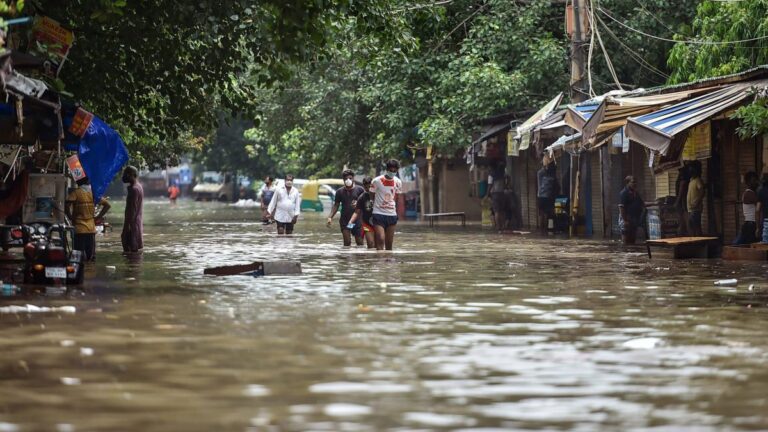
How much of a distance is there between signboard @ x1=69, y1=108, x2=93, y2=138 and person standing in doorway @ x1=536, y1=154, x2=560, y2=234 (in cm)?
1836

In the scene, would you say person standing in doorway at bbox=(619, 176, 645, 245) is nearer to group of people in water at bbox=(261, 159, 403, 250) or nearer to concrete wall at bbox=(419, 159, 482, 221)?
group of people in water at bbox=(261, 159, 403, 250)

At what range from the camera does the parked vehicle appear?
95562mm

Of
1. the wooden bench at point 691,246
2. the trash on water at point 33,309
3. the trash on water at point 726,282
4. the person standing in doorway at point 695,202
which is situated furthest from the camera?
the person standing in doorway at point 695,202

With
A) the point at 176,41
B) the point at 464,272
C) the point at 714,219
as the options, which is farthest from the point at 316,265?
the point at 714,219

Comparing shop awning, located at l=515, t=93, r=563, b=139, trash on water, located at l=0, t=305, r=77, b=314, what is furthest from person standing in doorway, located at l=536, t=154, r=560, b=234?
trash on water, located at l=0, t=305, r=77, b=314

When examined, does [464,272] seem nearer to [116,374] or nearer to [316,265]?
[316,265]

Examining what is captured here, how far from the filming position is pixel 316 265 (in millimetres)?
20734

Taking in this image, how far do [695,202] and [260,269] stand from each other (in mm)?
10062

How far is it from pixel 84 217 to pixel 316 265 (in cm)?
363

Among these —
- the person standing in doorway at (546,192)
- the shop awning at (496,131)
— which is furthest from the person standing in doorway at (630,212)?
the shop awning at (496,131)

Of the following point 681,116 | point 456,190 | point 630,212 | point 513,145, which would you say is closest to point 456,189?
point 456,190

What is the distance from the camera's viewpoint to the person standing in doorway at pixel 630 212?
27555mm

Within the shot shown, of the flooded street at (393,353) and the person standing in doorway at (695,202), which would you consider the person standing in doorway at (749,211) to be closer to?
the person standing in doorway at (695,202)

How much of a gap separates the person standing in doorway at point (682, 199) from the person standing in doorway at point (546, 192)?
8328mm
